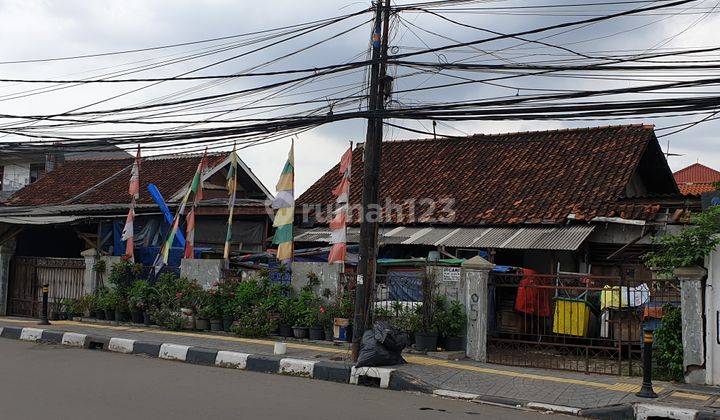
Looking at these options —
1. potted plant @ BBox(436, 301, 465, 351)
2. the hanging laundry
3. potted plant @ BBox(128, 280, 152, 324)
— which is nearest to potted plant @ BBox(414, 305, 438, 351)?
potted plant @ BBox(436, 301, 465, 351)

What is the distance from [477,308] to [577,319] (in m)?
1.79

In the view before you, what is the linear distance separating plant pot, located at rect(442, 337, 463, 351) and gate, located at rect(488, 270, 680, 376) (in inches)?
20.6

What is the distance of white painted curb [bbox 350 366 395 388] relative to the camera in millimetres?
9891

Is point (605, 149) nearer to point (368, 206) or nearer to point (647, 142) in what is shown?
point (647, 142)

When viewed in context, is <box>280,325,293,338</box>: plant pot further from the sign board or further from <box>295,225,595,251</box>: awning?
the sign board

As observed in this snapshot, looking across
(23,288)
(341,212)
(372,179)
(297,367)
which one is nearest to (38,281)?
(23,288)

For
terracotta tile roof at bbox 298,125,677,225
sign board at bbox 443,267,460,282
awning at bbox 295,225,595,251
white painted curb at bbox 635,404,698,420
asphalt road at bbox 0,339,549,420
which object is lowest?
asphalt road at bbox 0,339,549,420

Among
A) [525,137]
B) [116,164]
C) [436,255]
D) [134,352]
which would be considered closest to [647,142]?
[525,137]

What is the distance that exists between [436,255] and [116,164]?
17011 millimetres

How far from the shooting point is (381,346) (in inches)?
413

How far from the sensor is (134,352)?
1267 centimetres

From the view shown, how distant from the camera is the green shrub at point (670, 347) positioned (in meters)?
9.79

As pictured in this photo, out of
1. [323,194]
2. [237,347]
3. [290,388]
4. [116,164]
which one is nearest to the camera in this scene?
[290,388]

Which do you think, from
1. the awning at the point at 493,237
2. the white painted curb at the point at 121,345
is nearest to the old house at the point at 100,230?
the awning at the point at 493,237
